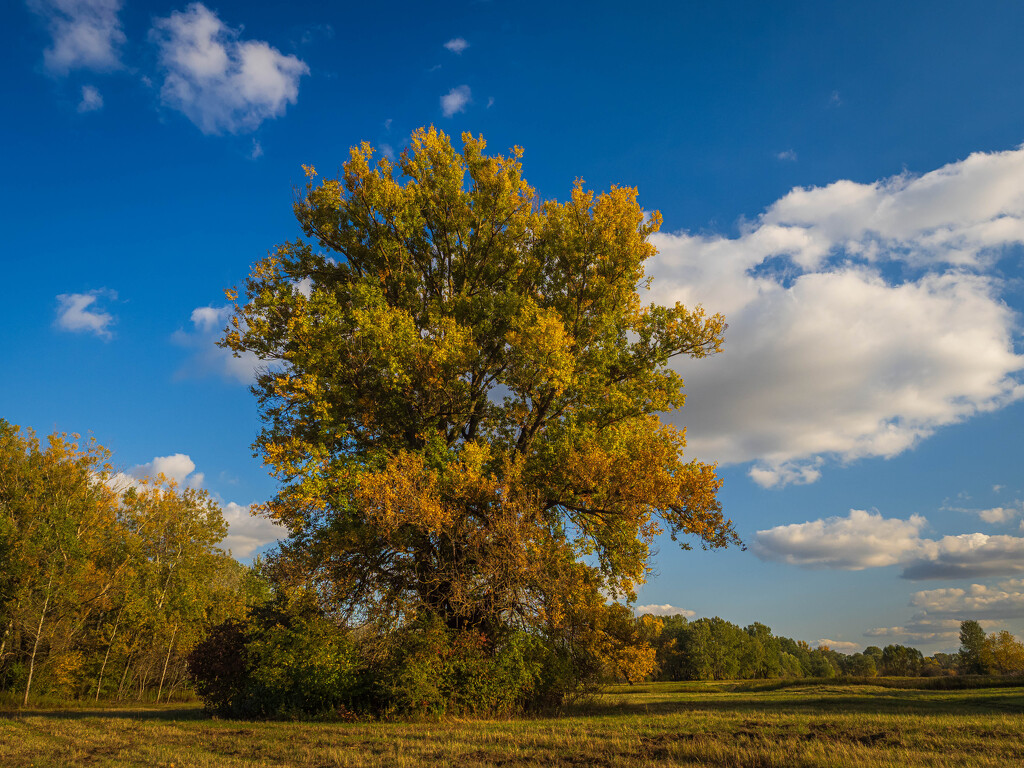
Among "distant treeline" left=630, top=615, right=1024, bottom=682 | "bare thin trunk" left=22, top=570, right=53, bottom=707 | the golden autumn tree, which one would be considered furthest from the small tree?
"bare thin trunk" left=22, top=570, right=53, bottom=707

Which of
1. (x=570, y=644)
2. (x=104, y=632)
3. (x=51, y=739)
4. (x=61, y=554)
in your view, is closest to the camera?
(x=51, y=739)

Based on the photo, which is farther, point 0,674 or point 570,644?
point 0,674

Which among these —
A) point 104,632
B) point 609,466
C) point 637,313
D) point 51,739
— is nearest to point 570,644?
point 609,466

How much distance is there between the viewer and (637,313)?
19.4m

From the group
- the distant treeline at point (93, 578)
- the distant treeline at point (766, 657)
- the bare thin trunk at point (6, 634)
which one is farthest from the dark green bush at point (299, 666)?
the distant treeline at point (766, 657)

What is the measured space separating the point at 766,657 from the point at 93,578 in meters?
122

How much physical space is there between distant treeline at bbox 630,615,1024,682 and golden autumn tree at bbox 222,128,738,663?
49.3 metres

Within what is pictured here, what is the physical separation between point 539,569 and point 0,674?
42436 millimetres

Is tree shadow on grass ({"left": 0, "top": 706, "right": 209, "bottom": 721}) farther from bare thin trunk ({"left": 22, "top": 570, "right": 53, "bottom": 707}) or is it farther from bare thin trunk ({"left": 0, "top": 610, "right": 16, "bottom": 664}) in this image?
bare thin trunk ({"left": 0, "top": 610, "right": 16, "bottom": 664})

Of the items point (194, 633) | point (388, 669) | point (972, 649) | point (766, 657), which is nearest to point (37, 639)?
point (194, 633)

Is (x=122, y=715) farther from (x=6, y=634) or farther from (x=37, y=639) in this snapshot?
(x=6, y=634)

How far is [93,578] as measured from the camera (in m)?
38.1

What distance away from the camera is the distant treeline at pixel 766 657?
71.2 meters

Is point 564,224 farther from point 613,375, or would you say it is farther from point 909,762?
point 909,762
